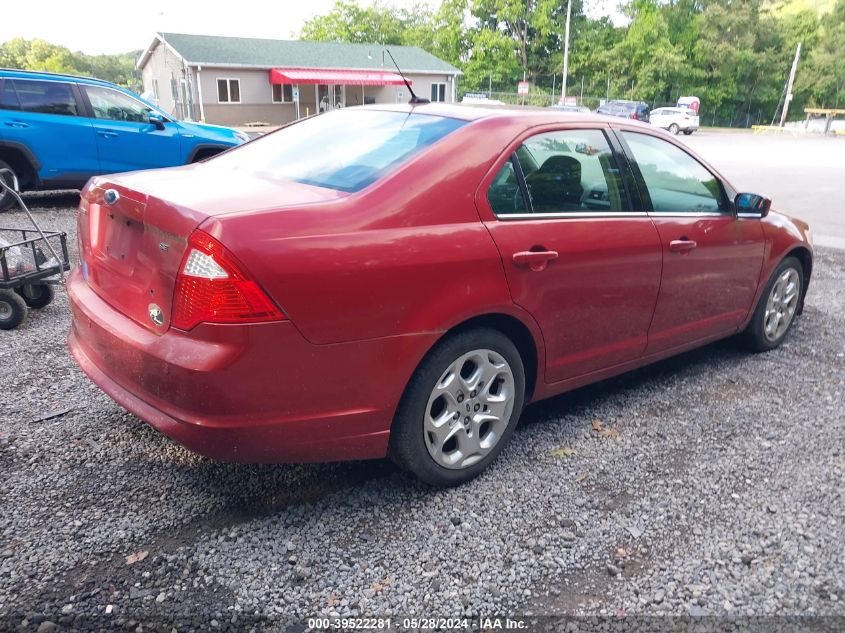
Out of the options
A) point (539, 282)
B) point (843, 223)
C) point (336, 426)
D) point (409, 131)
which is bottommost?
point (843, 223)

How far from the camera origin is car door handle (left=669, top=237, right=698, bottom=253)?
3.78m

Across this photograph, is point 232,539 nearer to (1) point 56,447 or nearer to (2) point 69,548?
(2) point 69,548

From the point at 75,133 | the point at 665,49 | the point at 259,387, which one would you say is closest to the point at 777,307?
the point at 259,387

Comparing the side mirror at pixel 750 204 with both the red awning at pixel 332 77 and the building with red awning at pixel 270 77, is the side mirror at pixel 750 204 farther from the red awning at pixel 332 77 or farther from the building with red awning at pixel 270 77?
the red awning at pixel 332 77

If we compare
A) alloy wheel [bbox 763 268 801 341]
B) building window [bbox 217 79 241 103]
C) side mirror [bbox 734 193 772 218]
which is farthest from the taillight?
building window [bbox 217 79 241 103]

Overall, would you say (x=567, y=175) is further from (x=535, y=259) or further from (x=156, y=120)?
(x=156, y=120)

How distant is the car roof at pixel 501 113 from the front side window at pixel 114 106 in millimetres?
7503

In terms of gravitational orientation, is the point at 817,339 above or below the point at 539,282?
below

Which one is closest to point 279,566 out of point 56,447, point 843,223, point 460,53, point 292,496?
point 292,496

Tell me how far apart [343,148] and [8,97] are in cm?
812

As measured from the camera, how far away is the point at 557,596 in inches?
97.3

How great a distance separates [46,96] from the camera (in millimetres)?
9453

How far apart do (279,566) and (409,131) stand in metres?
1.95

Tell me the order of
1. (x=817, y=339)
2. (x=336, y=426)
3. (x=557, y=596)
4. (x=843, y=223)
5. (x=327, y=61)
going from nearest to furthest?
(x=557, y=596) → (x=336, y=426) → (x=817, y=339) → (x=843, y=223) → (x=327, y=61)
